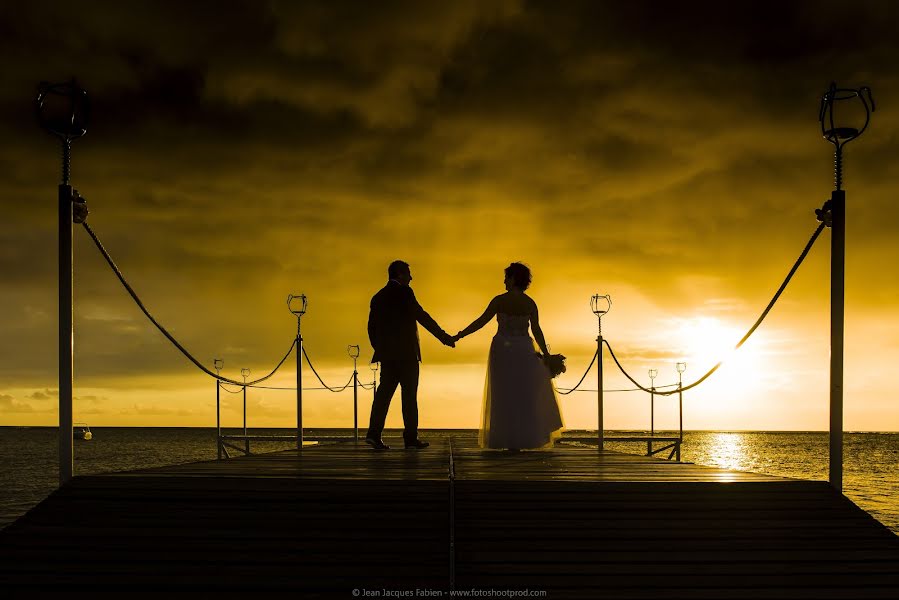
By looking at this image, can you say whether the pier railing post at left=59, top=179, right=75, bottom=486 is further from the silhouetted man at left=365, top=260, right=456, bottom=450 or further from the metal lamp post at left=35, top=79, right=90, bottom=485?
the silhouetted man at left=365, top=260, right=456, bottom=450

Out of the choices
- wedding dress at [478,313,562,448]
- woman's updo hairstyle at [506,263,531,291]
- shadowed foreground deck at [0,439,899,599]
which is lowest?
shadowed foreground deck at [0,439,899,599]

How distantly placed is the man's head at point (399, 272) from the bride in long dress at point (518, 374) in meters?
0.97

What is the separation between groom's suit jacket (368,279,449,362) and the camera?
9430 mm

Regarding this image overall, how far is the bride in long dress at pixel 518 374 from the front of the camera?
9117 millimetres

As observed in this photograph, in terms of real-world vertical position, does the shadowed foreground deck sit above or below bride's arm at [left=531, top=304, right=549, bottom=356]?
below

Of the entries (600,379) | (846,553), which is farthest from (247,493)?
(600,379)

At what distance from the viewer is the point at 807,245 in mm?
6641

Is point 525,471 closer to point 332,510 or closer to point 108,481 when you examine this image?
point 332,510

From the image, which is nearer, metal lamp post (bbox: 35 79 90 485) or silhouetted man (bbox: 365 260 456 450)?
metal lamp post (bbox: 35 79 90 485)

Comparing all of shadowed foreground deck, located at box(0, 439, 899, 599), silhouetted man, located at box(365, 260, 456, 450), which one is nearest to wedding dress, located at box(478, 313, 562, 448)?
silhouetted man, located at box(365, 260, 456, 450)

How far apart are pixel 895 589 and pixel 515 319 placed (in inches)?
202

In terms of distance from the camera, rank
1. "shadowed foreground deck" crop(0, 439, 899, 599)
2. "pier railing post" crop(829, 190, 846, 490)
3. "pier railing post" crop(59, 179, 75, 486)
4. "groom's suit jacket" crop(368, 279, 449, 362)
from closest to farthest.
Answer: "shadowed foreground deck" crop(0, 439, 899, 599), "pier railing post" crop(59, 179, 75, 486), "pier railing post" crop(829, 190, 846, 490), "groom's suit jacket" crop(368, 279, 449, 362)

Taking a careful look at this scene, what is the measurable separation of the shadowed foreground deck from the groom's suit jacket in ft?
12.0

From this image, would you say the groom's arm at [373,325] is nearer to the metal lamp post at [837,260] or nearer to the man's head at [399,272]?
the man's head at [399,272]
